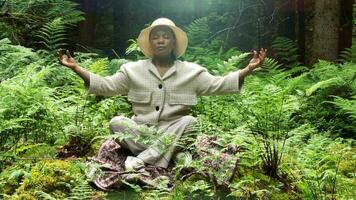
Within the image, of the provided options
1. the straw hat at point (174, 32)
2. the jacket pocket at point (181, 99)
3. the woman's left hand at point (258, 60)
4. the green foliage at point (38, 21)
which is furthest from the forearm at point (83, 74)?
the green foliage at point (38, 21)

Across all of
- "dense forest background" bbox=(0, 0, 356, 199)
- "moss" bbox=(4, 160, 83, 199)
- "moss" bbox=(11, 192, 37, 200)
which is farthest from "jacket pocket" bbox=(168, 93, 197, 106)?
"moss" bbox=(11, 192, 37, 200)

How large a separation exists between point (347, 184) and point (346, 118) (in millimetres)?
3929

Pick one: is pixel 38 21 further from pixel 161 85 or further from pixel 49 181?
pixel 49 181

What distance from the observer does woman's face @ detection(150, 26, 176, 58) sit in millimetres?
6195

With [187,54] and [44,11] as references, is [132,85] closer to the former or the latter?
[187,54]

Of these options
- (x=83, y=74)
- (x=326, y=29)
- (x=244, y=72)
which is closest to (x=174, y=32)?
(x=244, y=72)

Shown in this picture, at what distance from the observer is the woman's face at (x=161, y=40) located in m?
6.20

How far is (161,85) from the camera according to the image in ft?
20.4

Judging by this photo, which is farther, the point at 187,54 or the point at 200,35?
the point at 200,35

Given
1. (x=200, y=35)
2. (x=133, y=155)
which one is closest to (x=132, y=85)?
(x=133, y=155)

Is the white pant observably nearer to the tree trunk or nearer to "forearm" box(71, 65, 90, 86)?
"forearm" box(71, 65, 90, 86)

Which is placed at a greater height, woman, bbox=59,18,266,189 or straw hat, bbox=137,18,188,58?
straw hat, bbox=137,18,188,58

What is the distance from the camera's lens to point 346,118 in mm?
8586

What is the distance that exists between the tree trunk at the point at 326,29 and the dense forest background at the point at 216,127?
2 centimetres
